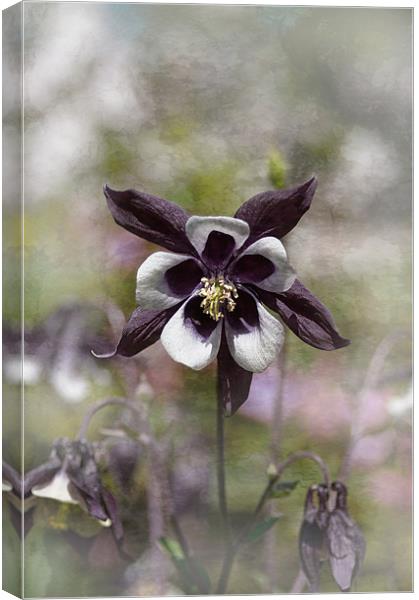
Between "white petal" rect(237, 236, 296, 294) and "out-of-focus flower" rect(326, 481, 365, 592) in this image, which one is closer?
"white petal" rect(237, 236, 296, 294)

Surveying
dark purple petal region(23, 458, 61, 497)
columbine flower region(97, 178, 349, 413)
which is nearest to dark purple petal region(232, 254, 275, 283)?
columbine flower region(97, 178, 349, 413)

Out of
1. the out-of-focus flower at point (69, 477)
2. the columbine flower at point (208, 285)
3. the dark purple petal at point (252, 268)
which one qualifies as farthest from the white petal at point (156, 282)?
the out-of-focus flower at point (69, 477)

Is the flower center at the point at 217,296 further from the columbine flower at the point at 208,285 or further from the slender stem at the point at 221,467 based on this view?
the slender stem at the point at 221,467

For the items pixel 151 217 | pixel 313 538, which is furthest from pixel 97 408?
pixel 313 538

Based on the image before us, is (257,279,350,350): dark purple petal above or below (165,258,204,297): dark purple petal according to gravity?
below

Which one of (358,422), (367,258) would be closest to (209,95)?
(367,258)

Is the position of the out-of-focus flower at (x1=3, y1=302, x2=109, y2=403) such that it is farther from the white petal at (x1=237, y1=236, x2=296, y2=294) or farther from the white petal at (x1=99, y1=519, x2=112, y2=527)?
the white petal at (x1=237, y1=236, x2=296, y2=294)

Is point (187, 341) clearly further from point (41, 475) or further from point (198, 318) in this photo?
point (41, 475)
